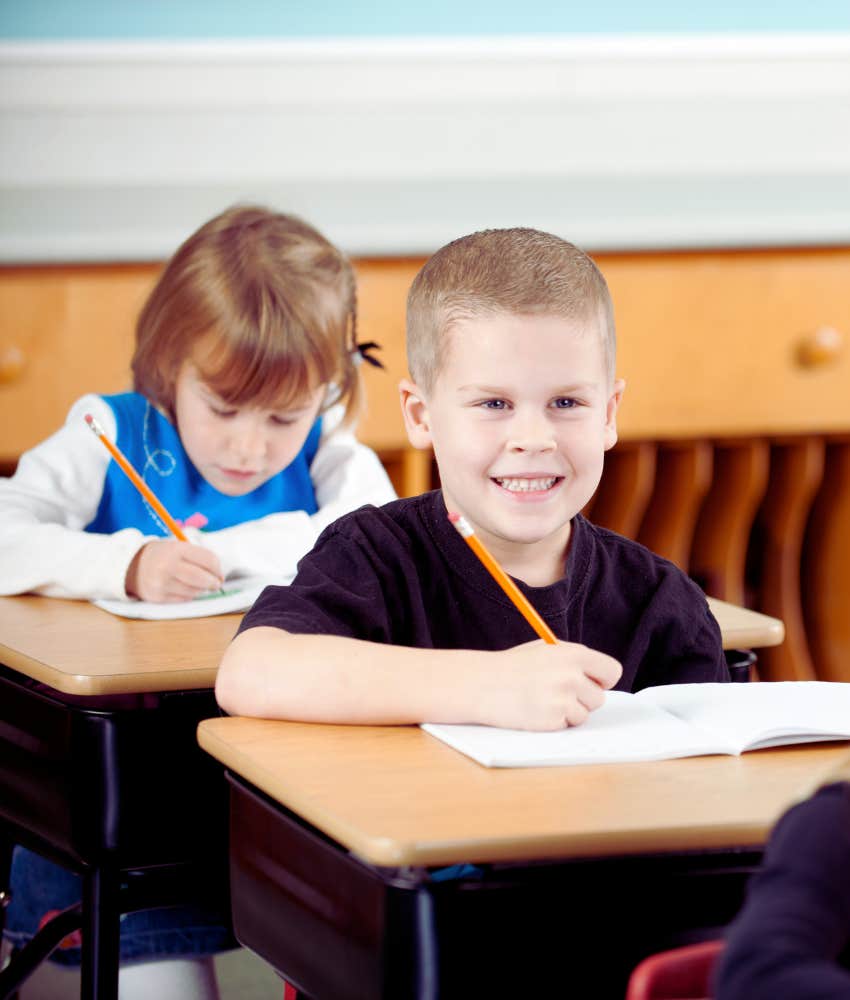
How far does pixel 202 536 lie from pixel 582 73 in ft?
4.14

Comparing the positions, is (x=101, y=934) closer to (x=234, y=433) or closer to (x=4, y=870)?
(x=4, y=870)

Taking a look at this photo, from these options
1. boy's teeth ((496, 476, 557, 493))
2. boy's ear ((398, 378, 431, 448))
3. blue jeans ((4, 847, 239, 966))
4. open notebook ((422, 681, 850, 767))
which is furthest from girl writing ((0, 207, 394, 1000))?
open notebook ((422, 681, 850, 767))

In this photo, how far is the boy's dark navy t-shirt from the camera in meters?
1.34

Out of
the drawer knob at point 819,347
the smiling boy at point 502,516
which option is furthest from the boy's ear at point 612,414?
the drawer knob at point 819,347

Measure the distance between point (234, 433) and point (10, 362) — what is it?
22.3 inches

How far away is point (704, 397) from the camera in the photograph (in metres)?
2.88

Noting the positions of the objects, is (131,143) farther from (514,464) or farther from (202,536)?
(514,464)

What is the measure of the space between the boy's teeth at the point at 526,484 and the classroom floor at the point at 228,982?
2.73ft

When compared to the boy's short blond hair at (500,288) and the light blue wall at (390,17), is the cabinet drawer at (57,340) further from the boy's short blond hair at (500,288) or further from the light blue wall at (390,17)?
the boy's short blond hair at (500,288)

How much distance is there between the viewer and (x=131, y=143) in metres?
2.60

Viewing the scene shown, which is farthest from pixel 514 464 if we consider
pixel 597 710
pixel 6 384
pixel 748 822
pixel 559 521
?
pixel 6 384

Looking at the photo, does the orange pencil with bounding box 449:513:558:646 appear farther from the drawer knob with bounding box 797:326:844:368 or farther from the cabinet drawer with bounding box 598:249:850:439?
the drawer knob with bounding box 797:326:844:368

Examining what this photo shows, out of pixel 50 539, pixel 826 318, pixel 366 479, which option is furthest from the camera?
pixel 826 318

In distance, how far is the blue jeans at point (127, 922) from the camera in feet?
6.07
